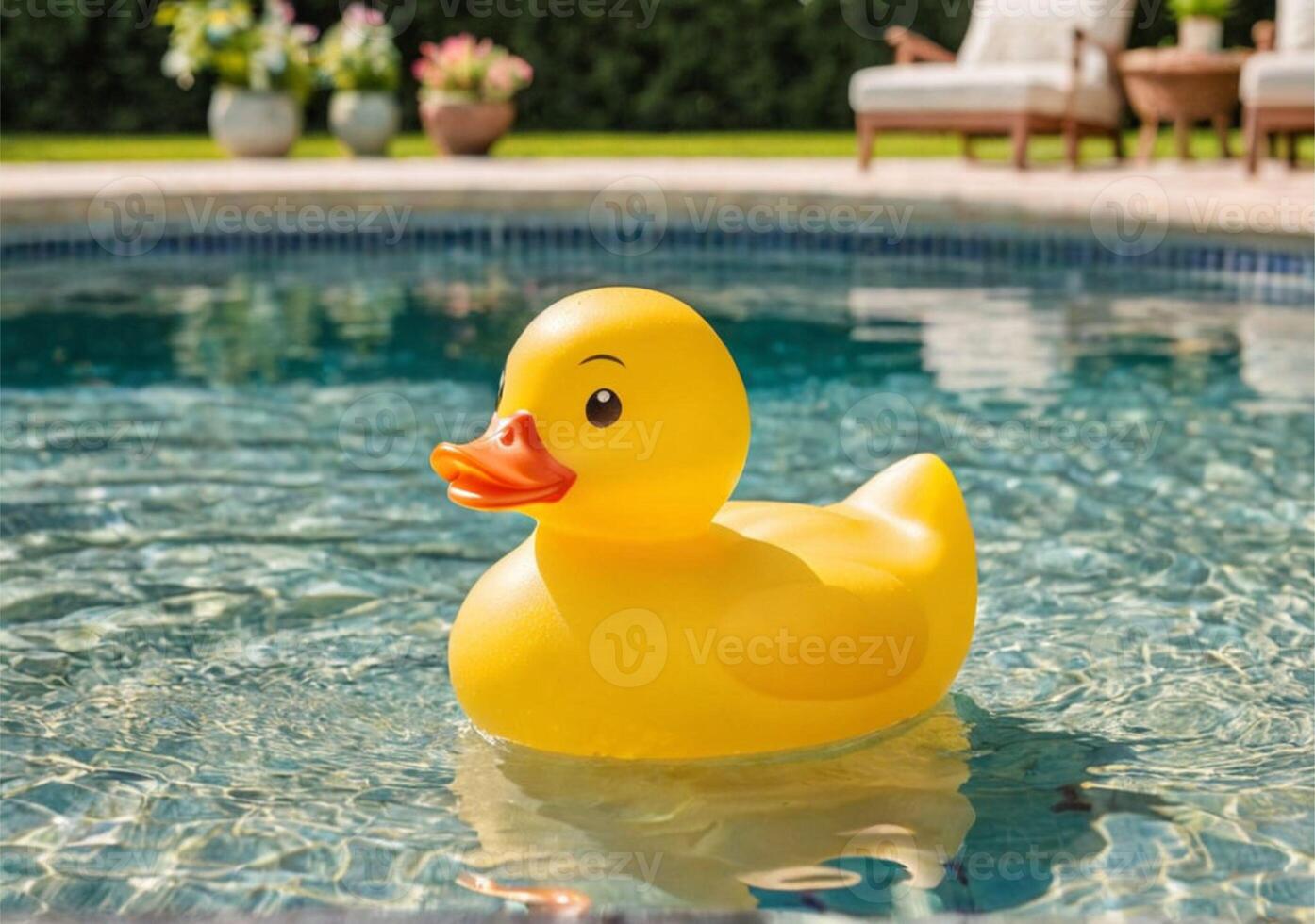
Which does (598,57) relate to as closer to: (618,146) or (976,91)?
(618,146)

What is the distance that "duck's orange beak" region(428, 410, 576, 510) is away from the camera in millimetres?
2600

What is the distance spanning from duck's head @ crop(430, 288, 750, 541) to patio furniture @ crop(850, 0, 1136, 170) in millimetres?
8656

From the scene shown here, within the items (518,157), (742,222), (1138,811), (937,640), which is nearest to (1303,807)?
(1138,811)

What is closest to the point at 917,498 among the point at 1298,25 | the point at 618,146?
the point at 1298,25

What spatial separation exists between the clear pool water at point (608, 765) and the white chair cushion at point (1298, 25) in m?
4.17

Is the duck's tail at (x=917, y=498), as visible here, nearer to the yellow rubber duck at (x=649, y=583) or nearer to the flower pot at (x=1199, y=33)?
the yellow rubber duck at (x=649, y=583)

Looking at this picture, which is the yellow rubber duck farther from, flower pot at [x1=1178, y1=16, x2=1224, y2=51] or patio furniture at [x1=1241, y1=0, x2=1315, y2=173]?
flower pot at [x1=1178, y1=16, x2=1224, y2=51]

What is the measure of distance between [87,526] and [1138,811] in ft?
9.15

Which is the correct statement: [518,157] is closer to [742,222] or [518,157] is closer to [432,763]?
[742,222]

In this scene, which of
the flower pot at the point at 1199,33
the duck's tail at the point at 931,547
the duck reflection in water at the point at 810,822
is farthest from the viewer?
the flower pot at the point at 1199,33

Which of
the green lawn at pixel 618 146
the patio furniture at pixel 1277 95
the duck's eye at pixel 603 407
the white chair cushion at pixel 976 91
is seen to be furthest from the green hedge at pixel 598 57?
the duck's eye at pixel 603 407

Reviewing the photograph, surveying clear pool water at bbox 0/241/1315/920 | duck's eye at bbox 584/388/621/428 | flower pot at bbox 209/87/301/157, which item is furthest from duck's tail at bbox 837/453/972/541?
flower pot at bbox 209/87/301/157

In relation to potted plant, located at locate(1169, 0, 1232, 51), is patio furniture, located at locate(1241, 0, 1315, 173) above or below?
below

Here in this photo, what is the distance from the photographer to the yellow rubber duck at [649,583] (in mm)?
2701
